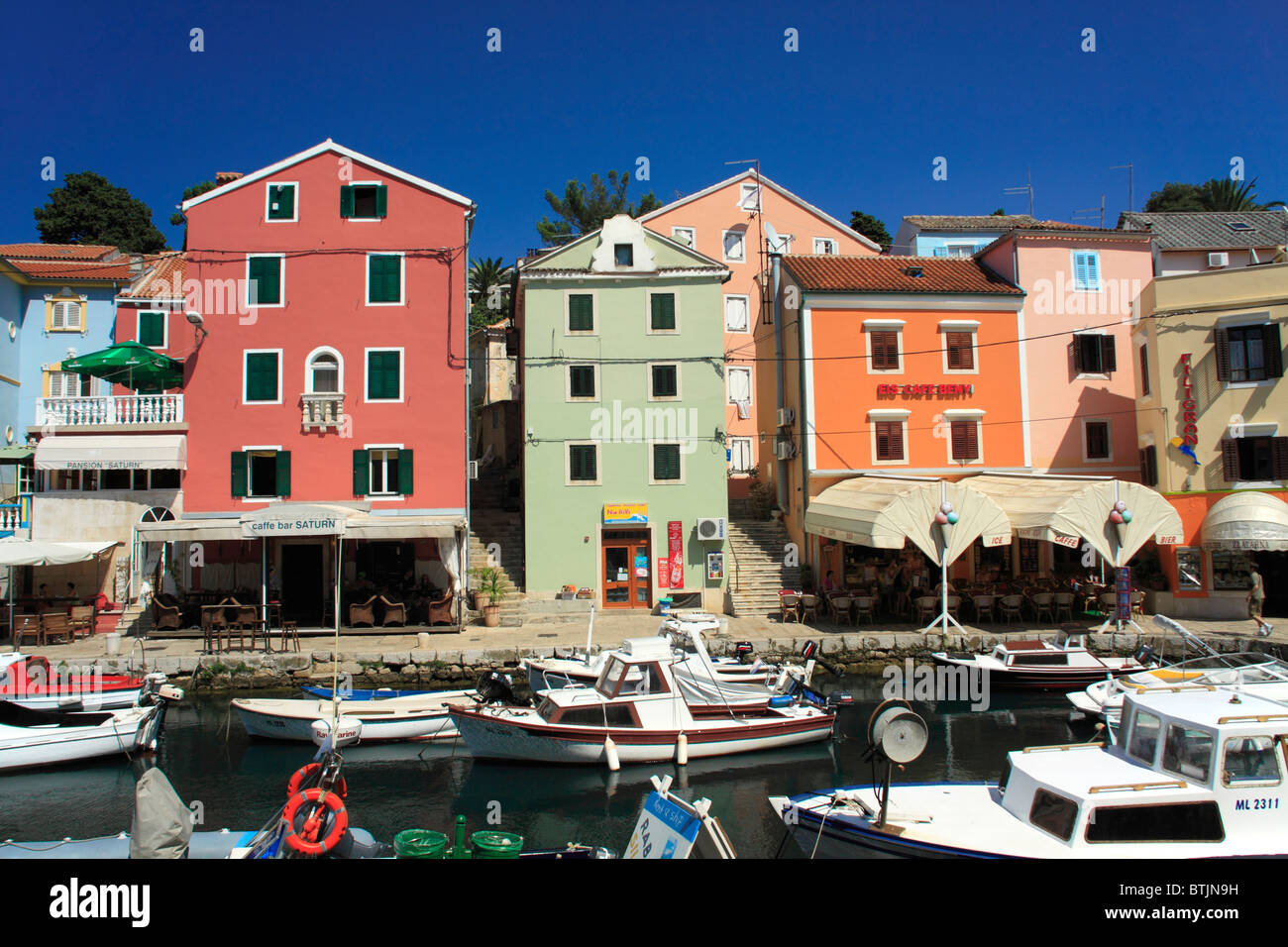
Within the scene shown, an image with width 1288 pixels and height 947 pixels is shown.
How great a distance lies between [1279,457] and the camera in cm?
2598

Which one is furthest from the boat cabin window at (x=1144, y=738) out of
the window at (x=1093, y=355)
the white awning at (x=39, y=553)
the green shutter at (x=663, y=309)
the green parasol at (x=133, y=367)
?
the green parasol at (x=133, y=367)

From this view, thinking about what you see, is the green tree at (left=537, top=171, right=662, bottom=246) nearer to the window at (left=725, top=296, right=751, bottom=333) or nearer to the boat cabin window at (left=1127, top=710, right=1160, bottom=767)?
the window at (left=725, top=296, right=751, bottom=333)

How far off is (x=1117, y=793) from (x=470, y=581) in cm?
2183

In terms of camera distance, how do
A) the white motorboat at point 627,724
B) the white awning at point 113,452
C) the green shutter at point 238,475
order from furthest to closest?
the green shutter at point 238,475 → the white awning at point 113,452 → the white motorboat at point 627,724

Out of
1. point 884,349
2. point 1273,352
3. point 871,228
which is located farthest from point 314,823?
point 871,228

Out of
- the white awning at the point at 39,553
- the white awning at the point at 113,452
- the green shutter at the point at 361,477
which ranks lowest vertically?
the white awning at the point at 39,553

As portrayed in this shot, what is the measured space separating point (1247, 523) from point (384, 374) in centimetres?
2725

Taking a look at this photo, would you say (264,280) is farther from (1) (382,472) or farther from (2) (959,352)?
(2) (959,352)

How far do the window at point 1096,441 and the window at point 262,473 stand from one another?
28.9 metres

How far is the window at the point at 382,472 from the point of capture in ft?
86.8

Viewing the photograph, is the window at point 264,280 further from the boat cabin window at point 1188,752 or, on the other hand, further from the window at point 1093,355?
the window at point 1093,355

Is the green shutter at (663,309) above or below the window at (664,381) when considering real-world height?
above

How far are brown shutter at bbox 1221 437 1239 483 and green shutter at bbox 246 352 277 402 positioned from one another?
3149 cm

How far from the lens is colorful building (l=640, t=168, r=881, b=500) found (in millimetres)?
36969
